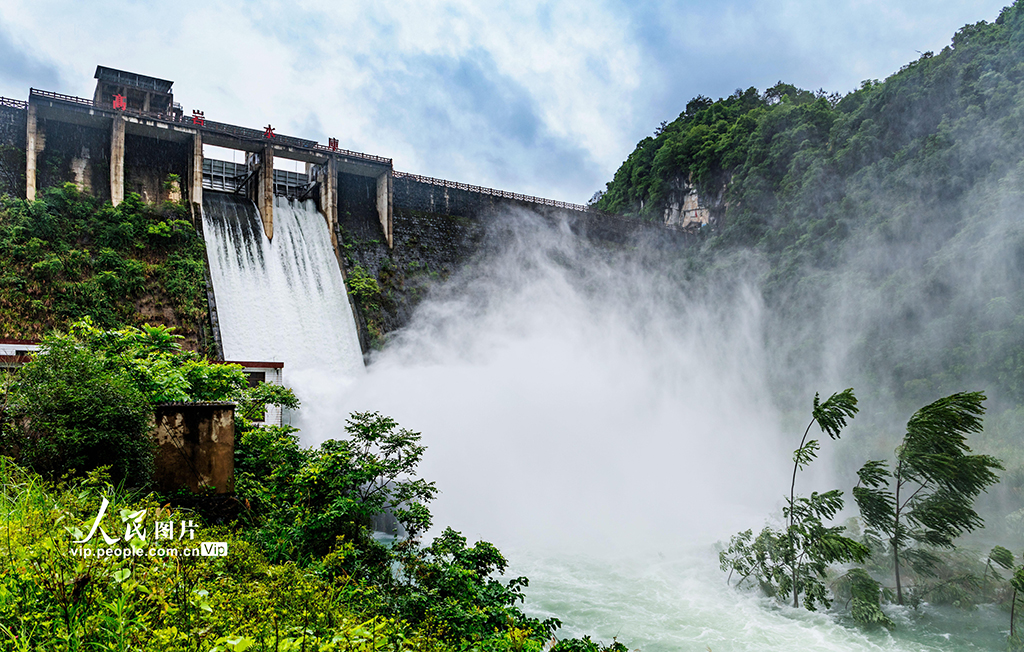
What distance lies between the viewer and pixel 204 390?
10.6 metres

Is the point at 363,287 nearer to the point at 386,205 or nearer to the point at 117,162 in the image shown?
the point at 386,205

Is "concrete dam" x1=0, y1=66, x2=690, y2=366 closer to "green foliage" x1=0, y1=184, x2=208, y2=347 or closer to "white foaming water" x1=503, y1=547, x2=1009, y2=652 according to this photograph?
"green foliage" x1=0, y1=184, x2=208, y2=347

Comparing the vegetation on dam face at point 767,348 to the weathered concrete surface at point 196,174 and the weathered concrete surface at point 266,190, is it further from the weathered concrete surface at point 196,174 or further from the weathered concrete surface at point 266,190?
the weathered concrete surface at point 266,190

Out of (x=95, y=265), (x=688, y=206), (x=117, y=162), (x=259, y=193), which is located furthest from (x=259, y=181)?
(x=688, y=206)

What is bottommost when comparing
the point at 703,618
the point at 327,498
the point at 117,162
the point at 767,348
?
the point at 703,618

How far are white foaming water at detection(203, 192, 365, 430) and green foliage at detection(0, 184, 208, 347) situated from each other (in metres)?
0.97

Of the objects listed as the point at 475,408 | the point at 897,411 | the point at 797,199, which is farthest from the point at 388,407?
the point at 797,199

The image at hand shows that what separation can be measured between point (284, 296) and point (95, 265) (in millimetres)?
6067

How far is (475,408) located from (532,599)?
9312 mm

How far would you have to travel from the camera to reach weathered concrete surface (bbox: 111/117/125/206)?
900 inches

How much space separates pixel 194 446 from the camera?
25.0 feet

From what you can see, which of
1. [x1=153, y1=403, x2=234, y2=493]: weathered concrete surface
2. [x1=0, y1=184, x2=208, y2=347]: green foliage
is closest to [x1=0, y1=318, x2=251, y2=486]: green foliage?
[x1=153, y1=403, x2=234, y2=493]: weathered concrete surface

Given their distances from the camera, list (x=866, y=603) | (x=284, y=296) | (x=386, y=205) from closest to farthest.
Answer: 1. (x=866, y=603)
2. (x=284, y=296)
3. (x=386, y=205)

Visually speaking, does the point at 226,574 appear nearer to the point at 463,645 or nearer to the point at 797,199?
the point at 463,645
